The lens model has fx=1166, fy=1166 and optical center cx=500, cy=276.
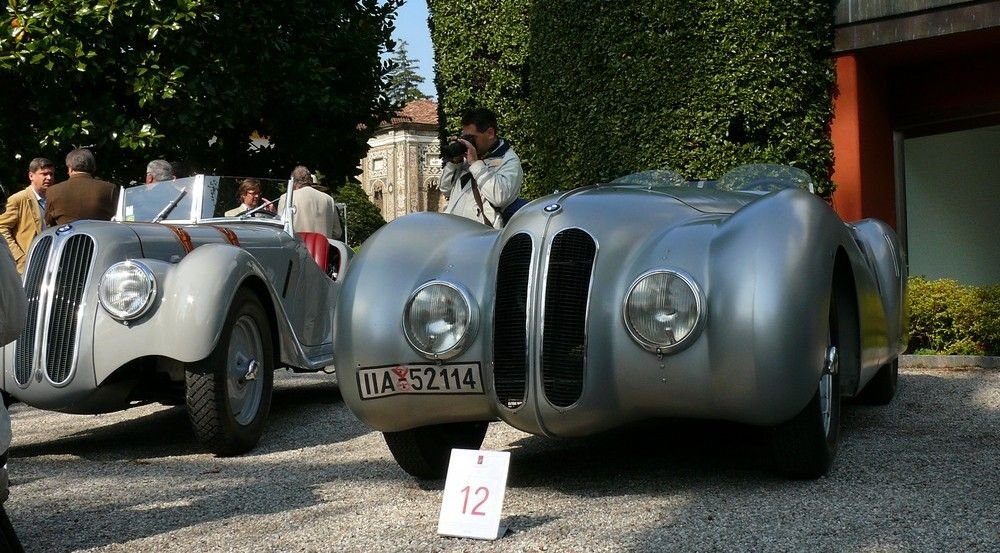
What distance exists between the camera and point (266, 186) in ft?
27.1

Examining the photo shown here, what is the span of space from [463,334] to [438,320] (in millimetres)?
130

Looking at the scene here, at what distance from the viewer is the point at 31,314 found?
6016 millimetres

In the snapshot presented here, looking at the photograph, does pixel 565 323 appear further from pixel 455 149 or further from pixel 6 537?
pixel 455 149

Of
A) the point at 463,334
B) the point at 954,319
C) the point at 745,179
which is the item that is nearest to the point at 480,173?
the point at 745,179

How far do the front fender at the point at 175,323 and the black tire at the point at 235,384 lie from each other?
0.11 m

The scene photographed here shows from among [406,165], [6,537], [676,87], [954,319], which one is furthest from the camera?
[406,165]

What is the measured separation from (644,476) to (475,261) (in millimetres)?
1143

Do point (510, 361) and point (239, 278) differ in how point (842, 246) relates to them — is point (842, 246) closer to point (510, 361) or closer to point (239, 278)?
point (510, 361)

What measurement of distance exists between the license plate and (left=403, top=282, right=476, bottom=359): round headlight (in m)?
0.06

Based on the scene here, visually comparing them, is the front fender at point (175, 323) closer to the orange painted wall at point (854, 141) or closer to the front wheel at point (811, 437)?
the front wheel at point (811, 437)

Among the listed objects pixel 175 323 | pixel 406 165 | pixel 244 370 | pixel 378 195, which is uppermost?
pixel 406 165

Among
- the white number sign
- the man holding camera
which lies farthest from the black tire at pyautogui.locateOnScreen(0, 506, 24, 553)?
the man holding camera

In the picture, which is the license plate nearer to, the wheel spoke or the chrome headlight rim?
the chrome headlight rim

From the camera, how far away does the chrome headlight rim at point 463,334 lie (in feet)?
14.3
